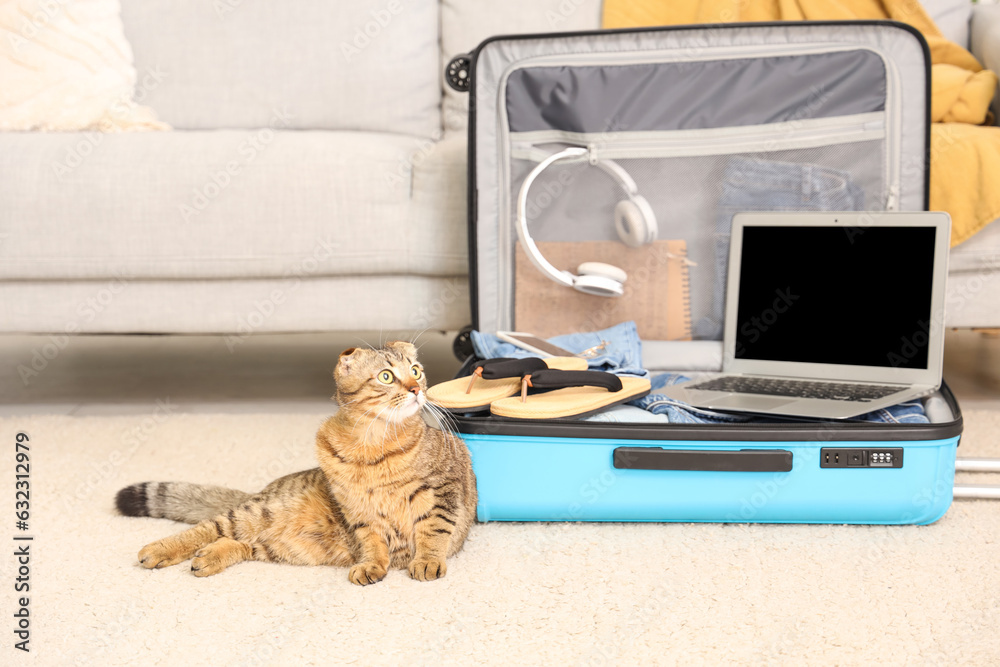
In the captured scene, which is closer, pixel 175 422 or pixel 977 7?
pixel 175 422

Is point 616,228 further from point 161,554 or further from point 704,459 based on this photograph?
point 161,554

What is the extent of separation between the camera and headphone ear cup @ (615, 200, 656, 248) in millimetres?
1434

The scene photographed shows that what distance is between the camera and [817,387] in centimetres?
122

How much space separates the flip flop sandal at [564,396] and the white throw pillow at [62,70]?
4.52 feet

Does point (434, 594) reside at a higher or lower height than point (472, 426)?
lower

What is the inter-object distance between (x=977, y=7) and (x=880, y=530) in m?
1.45

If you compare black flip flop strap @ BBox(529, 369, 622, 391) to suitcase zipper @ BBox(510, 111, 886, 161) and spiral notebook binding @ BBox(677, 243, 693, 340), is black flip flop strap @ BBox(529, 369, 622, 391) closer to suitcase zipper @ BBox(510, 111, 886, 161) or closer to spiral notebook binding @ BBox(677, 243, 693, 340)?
spiral notebook binding @ BBox(677, 243, 693, 340)

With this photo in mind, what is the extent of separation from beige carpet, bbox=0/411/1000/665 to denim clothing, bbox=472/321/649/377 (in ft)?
1.02

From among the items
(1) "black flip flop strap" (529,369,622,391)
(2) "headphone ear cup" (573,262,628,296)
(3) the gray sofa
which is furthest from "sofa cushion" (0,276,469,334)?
(1) "black flip flop strap" (529,369,622,391)

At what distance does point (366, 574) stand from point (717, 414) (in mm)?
546

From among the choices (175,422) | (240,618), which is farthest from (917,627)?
(175,422)

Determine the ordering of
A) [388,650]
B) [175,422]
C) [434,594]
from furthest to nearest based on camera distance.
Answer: [175,422] < [434,594] < [388,650]

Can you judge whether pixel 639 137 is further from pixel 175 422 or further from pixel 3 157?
pixel 3 157

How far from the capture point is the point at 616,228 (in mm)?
1469
